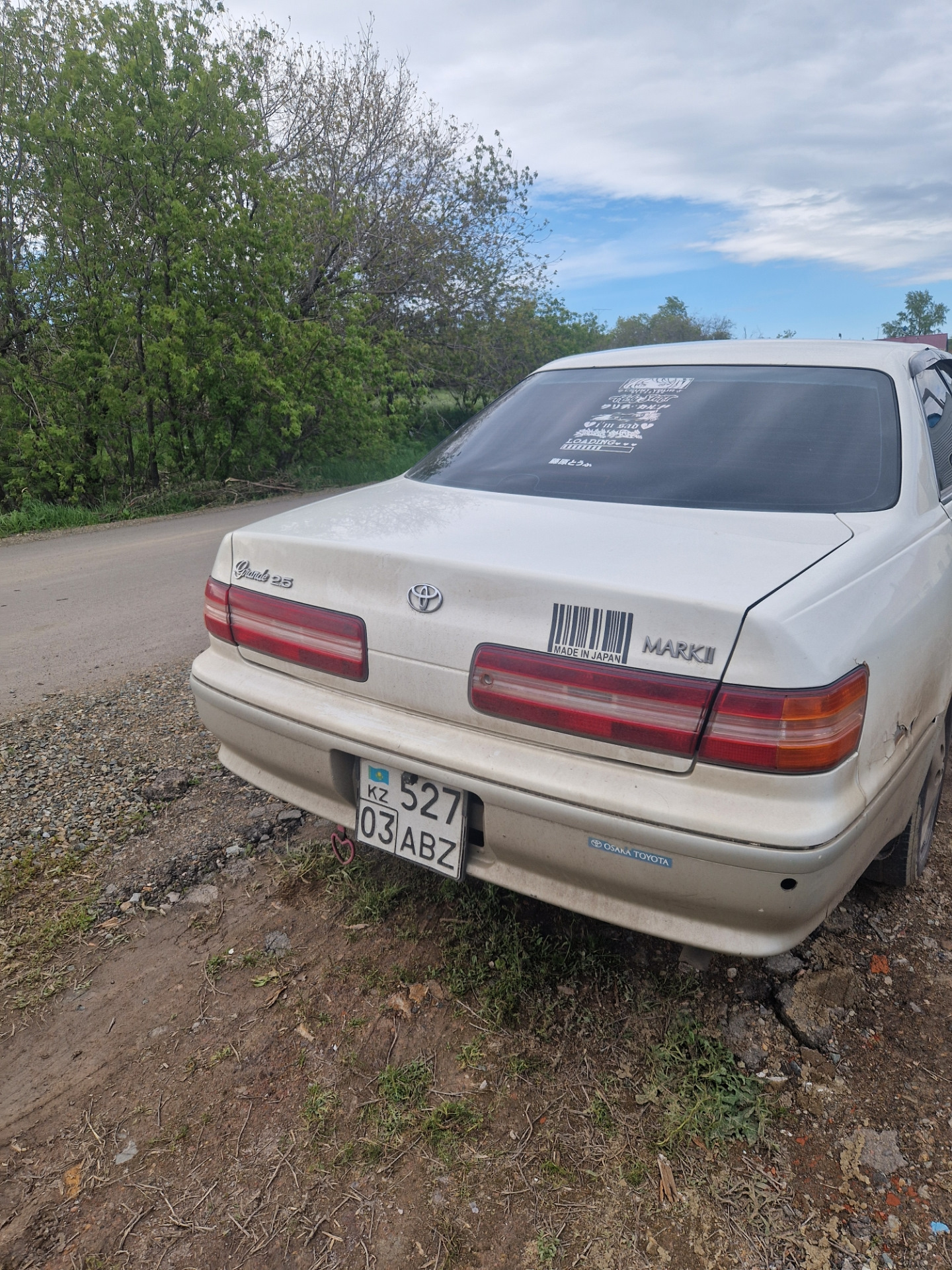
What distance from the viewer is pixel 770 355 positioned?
295cm

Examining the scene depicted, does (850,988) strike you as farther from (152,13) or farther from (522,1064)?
(152,13)

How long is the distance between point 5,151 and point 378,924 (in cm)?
1261

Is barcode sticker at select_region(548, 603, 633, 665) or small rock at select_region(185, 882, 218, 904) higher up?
barcode sticker at select_region(548, 603, 633, 665)

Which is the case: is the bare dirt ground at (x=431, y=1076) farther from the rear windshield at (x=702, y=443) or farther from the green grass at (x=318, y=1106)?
the rear windshield at (x=702, y=443)

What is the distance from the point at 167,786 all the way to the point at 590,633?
2.34 m

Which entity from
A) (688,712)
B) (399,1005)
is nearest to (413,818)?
(399,1005)

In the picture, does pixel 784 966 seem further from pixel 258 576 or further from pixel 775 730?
pixel 258 576

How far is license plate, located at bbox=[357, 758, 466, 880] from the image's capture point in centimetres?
212

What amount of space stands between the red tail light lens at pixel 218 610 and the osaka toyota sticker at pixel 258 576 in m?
0.07

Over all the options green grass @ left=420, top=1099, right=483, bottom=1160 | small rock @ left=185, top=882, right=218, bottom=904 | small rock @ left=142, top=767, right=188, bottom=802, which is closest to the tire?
green grass @ left=420, top=1099, right=483, bottom=1160

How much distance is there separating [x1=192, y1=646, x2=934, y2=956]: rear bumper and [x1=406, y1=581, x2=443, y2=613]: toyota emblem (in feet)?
0.93

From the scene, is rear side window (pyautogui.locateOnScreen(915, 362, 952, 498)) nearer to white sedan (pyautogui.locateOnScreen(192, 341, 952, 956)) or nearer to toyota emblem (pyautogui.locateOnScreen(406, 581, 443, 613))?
white sedan (pyautogui.locateOnScreen(192, 341, 952, 956))

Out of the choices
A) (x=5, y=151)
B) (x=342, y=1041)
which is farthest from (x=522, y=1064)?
(x=5, y=151)

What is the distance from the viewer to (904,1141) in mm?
1936
